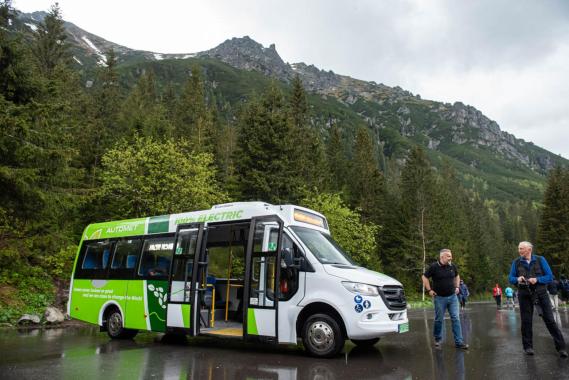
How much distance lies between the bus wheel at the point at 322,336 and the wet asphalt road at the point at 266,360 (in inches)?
7.9

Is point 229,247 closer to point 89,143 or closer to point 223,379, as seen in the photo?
point 223,379

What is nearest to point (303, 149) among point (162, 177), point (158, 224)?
point (162, 177)

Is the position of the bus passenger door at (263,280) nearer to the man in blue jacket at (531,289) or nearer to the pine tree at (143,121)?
the man in blue jacket at (531,289)

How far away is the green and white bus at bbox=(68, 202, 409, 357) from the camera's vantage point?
8.05 meters

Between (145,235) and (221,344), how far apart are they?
11.6ft

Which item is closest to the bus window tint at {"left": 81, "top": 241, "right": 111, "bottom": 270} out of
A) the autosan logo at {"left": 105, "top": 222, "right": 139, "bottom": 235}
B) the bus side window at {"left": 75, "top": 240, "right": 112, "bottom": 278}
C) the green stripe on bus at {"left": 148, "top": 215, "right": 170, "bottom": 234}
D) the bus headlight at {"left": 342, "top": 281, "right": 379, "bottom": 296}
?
the bus side window at {"left": 75, "top": 240, "right": 112, "bottom": 278}

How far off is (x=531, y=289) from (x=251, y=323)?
17.9 ft

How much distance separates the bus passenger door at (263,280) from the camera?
862 centimetres

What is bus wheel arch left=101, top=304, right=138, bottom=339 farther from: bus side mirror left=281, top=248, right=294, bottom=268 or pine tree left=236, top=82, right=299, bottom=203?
pine tree left=236, top=82, right=299, bottom=203

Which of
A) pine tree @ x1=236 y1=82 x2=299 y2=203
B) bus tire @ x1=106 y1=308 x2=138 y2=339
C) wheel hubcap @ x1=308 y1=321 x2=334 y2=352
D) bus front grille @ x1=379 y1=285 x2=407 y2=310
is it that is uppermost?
pine tree @ x1=236 y1=82 x2=299 y2=203

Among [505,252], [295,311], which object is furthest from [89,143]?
[505,252]

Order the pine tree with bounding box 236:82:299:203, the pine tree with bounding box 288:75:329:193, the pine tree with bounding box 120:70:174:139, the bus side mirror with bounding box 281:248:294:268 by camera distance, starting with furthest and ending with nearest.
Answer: the pine tree with bounding box 288:75:329:193, the pine tree with bounding box 120:70:174:139, the pine tree with bounding box 236:82:299:203, the bus side mirror with bounding box 281:248:294:268

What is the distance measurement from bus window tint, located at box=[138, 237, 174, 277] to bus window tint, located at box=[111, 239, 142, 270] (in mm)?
326

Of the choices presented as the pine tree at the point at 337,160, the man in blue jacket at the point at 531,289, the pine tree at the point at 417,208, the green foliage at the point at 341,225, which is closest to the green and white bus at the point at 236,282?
the man in blue jacket at the point at 531,289
